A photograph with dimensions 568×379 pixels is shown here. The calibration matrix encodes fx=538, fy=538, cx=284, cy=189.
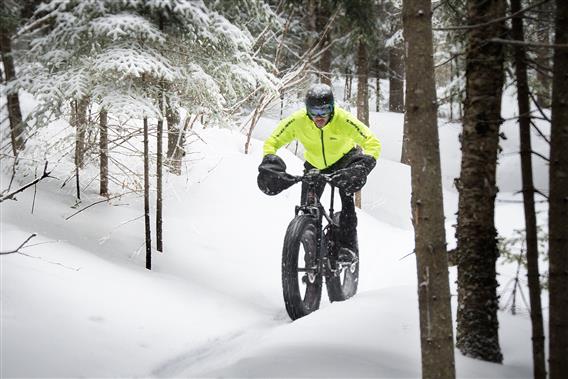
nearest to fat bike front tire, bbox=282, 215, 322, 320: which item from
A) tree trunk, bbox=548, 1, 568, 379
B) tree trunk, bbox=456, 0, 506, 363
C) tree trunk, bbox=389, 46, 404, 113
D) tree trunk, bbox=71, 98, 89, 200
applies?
tree trunk, bbox=456, 0, 506, 363

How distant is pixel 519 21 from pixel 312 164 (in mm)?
3167

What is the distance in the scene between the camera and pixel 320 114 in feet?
19.7

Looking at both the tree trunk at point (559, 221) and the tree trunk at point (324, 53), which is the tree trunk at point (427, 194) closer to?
the tree trunk at point (559, 221)

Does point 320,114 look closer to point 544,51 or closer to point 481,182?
point 481,182

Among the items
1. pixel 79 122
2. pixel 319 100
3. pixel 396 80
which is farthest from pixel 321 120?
pixel 396 80

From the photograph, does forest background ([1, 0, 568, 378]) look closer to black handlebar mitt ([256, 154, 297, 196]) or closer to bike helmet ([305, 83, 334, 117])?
bike helmet ([305, 83, 334, 117])

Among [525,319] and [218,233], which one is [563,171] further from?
[218,233]

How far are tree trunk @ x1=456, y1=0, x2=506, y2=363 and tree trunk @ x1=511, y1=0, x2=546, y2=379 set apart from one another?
0.24 m

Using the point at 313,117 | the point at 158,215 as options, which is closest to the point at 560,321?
the point at 313,117

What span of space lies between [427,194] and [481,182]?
4.60ft

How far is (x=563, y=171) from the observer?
3893mm

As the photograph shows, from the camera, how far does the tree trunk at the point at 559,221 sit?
12.7 ft

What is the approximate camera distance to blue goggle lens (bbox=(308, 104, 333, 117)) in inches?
235

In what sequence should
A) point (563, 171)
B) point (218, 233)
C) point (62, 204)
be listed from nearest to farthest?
point (563, 171)
point (62, 204)
point (218, 233)
